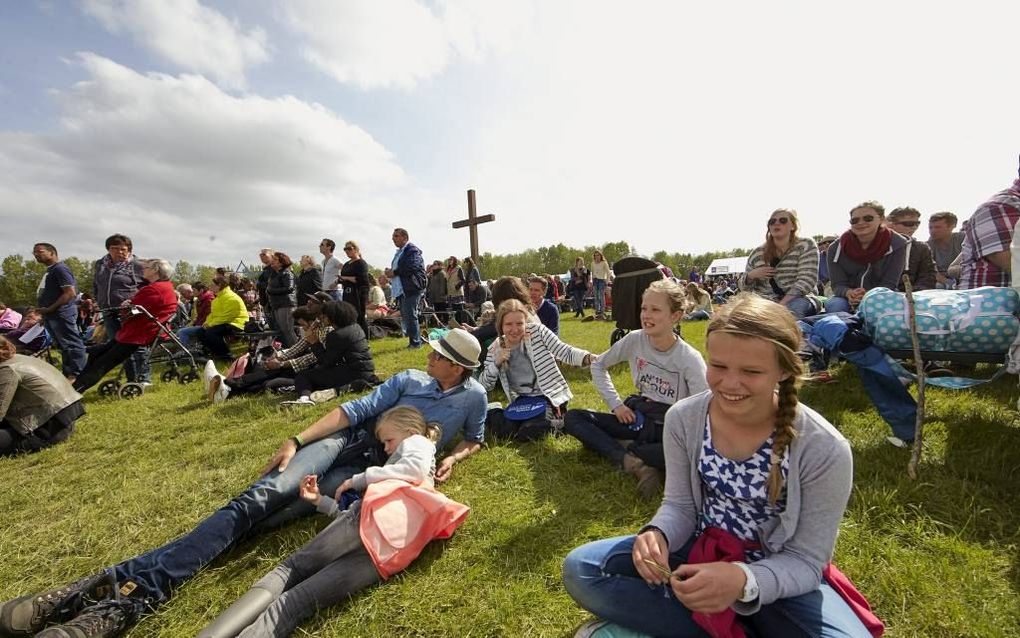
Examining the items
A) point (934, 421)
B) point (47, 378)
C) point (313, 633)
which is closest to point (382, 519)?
point (313, 633)

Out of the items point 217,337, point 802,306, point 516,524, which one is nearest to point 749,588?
point 516,524

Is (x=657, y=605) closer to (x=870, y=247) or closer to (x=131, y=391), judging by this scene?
(x=870, y=247)

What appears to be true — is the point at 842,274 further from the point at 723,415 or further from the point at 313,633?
the point at 313,633

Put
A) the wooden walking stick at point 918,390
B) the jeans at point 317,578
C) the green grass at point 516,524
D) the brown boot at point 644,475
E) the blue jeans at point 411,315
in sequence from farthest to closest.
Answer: the blue jeans at point 411,315, the brown boot at point 644,475, the wooden walking stick at point 918,390, the green grass at point 516,524, the jeans at point 317,578

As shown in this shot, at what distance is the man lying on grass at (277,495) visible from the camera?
2.00 m

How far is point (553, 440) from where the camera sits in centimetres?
397

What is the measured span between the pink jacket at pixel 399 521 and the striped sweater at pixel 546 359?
6.46ft

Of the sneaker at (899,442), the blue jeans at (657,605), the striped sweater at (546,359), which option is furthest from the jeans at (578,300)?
the blue jeans at (657,605)

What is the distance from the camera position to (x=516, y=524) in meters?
2.78

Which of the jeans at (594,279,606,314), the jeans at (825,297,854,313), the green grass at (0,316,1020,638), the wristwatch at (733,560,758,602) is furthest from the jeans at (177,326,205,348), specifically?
the jeans at (594,279,606,314)

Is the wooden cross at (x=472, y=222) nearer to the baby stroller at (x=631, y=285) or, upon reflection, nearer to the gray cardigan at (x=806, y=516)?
the baby stroller at (x=631, y=285)

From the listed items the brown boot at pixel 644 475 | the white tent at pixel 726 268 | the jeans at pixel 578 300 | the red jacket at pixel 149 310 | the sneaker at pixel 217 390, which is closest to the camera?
the brown boot at pixel 644 475

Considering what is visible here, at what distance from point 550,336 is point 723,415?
2736mm

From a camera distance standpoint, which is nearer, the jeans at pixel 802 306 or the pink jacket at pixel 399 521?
the pink jacket at pixel 399 521
